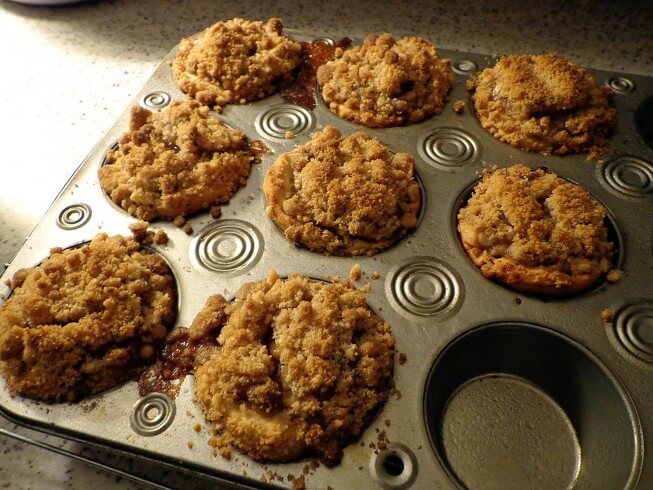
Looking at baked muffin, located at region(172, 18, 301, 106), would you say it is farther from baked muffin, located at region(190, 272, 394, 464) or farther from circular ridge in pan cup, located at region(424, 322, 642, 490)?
circular ridge in pan cup, located at region(424, 322, 642, 490)

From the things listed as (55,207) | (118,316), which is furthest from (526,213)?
(55,207)

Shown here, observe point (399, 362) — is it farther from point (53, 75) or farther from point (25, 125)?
point (53, 75)

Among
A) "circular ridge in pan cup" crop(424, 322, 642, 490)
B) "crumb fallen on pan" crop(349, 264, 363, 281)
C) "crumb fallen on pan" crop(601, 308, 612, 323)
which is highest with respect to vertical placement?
"crumb fallen on pan" crop(601, 308, 612, 323)

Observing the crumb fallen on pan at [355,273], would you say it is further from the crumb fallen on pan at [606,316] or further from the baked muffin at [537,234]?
the crumb fallen on pan at [606,316]

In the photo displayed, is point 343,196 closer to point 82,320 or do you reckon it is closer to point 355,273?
point 355,273

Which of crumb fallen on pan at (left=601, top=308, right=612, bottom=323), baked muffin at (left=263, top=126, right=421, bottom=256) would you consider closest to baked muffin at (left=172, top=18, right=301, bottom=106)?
baked muffin at (left=263, top=126, right=421, bottom=256)

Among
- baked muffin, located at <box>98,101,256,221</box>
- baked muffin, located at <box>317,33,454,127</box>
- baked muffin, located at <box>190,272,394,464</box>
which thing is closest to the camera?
baked muffin, located at <box>190,272,394,464</box>

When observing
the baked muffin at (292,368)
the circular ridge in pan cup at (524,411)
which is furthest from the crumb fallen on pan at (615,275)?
the baked muffin at (292,368)
